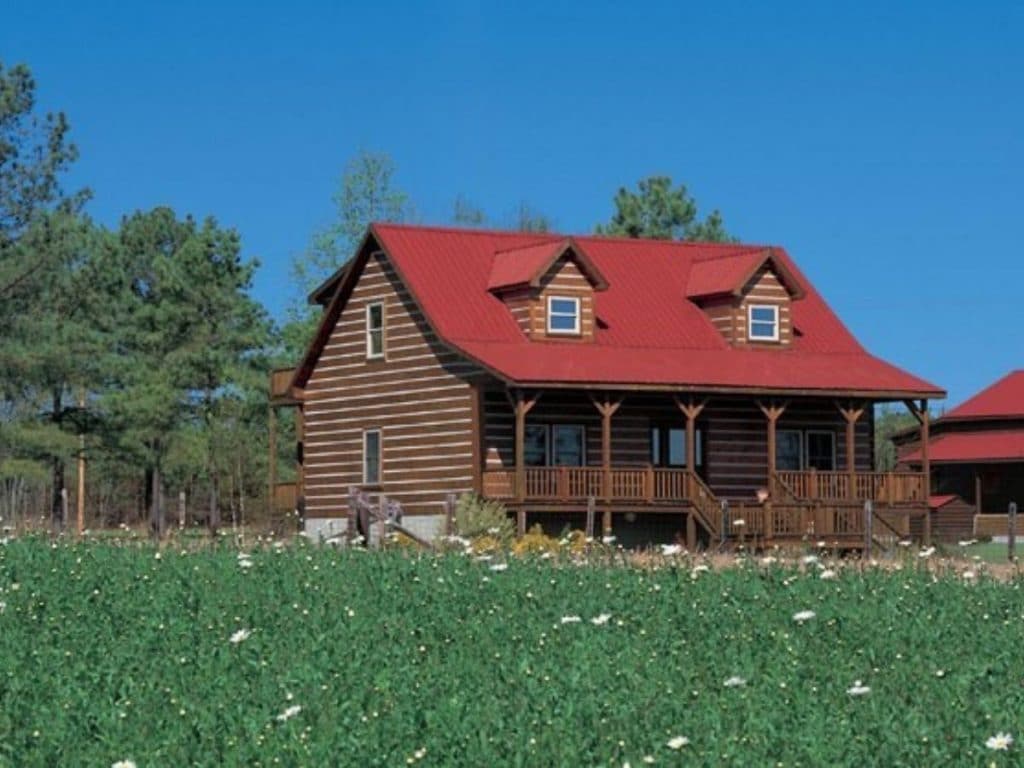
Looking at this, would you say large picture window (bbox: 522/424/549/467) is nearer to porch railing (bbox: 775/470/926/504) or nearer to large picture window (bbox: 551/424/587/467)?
large picture window (bbox: 551/424/587/467)

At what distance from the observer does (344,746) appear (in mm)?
12414

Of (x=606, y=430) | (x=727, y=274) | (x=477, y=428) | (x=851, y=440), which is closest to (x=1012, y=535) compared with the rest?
(x=606, y=430)

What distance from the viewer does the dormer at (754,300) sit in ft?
161

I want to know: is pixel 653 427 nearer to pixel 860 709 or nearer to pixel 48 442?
pixel 48 442

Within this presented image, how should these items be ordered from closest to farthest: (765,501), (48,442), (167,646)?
(167,646)
(765,501)
(48,442)

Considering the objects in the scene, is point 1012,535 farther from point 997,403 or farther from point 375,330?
point 997,403

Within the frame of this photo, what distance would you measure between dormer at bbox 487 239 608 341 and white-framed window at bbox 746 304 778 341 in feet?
13.5

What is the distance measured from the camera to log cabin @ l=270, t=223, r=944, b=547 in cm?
4481

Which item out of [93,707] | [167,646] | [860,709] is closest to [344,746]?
[93,707]

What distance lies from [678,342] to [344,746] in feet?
120

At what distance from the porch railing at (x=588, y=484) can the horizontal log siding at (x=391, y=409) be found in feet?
3.60

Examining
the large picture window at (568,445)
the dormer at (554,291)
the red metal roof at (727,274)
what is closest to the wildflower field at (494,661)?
the large picture window at (568,445)

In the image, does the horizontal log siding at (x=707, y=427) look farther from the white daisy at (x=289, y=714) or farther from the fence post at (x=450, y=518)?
the white daisy at (x=289, y=714)

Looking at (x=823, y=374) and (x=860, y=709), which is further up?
(x=823, y=374)
